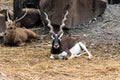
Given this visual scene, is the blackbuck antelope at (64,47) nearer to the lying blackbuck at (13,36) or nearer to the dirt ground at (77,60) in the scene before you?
the dirt ground at (77,60)

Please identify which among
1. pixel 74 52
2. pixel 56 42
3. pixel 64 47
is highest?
pixel 56 42

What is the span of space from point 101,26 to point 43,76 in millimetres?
4657

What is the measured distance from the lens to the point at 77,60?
9.20 meters

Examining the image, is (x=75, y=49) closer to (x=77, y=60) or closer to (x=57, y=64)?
(x=77, y=60)

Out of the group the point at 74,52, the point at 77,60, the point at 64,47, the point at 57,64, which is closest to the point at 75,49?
the point at 74,52

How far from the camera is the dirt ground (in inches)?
307

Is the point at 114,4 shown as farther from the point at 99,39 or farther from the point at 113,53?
the point at 113,53

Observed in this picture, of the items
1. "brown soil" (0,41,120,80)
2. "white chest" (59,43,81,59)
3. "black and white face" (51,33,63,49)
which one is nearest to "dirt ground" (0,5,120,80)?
"brown soil" (0,41,120,80)

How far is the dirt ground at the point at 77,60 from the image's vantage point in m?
7.79

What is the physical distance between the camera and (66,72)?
26.2 feet

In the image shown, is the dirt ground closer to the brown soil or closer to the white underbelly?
the brown soil

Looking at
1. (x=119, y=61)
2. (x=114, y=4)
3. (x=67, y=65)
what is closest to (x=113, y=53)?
(x=119, y=61)

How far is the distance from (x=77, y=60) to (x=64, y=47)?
64cm

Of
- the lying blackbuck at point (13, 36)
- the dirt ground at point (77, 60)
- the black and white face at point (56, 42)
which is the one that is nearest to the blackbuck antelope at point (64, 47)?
the black and white face at point (56, 42)
